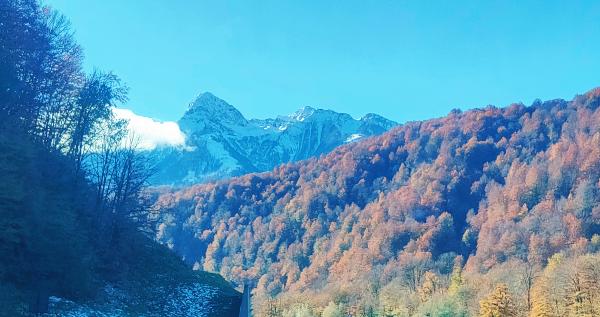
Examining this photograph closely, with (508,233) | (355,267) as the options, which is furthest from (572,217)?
(355,267)

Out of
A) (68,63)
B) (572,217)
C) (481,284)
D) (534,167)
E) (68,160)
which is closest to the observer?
(68,160)

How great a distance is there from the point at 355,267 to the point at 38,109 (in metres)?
159

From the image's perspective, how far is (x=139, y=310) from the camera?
26.4 metres

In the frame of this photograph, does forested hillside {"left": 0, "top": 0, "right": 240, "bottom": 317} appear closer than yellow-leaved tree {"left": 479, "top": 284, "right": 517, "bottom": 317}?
Yes

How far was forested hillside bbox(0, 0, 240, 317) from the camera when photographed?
18.9 metres

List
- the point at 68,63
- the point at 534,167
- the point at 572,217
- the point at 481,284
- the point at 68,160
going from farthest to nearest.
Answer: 1. the point at 534,167
2. the point at 572,217
3. the point at 481,284
4. the point at 68,63
5. the point at 68,160

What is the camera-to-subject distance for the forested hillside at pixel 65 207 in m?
18.9

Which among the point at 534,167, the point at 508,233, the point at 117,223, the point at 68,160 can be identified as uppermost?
the point at 534,167

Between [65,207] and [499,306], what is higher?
[65,207]

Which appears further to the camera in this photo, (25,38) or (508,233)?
(508,233)

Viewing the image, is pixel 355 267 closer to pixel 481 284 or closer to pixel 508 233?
pixel 508 233

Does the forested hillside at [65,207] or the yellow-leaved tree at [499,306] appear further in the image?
the yellow-leaved tree at [499,306]

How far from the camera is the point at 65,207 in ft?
78.1

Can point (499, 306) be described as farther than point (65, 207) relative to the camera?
Yes
